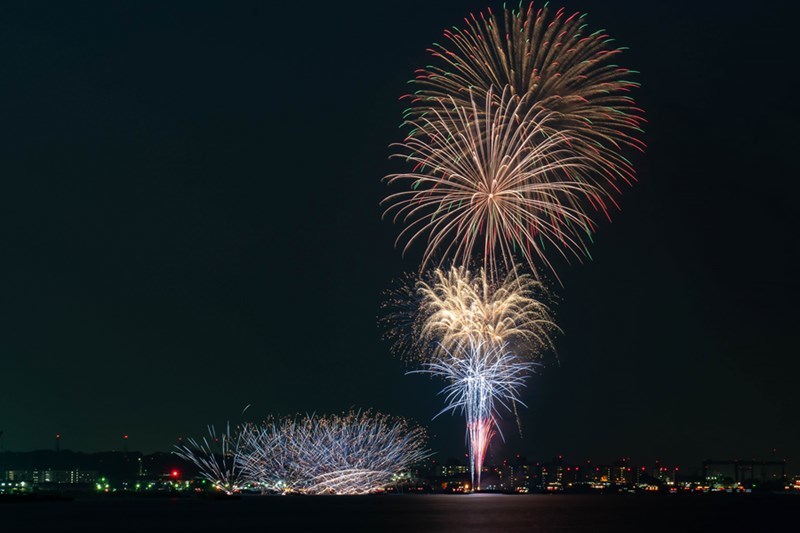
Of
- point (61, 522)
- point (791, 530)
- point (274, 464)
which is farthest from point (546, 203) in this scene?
point (274, 464)

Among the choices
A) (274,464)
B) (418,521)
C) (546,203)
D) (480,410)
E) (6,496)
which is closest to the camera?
(546,203)

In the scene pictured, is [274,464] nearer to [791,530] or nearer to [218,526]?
[218,526]

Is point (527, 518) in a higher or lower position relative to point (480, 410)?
lower

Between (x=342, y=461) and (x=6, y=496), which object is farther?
(x=6, y=496)

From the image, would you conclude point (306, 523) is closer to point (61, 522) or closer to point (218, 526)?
point (218, 526)

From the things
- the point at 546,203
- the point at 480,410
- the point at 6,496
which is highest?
the point at 546,203

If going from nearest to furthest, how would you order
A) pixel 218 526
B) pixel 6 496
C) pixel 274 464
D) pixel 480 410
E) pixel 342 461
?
pixel 480 410, pixel 218 526, pixel 342 461, pixel 274 464, pixel 6 496

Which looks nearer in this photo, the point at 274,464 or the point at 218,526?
the point at 218,526

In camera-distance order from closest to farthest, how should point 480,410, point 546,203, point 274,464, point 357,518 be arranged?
point 546,203 → point 480,410 → point 357,518 → point 274,464

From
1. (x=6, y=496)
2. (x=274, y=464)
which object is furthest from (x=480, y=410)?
(x=6, y=496)
